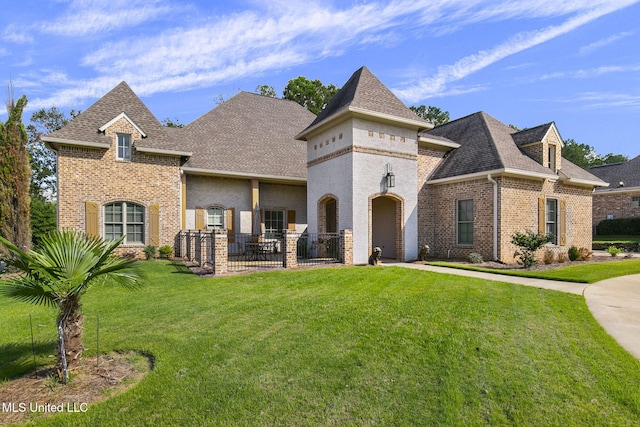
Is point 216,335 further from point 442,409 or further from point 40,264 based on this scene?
point 442,409

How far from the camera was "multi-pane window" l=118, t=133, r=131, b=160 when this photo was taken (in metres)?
14.3

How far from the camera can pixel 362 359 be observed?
423cm

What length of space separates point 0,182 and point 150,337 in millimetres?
11539

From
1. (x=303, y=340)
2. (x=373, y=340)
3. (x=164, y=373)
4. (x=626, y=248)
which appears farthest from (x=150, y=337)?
(x=626, y=248)

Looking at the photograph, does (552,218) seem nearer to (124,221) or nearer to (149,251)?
(149,251)

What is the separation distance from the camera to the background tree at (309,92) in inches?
1391

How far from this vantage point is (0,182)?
1196 centimetres

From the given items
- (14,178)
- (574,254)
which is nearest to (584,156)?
(574,254)

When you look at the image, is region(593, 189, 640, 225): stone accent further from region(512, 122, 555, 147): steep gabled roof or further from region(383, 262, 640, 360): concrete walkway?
region(383, 262, 640, 360): concrete walkway

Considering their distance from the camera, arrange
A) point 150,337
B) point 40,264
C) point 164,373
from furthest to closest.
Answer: point 150,337, point 164,373, point 40,264

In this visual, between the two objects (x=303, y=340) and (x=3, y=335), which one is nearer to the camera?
(x=303, y=340)

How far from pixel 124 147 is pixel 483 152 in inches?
605

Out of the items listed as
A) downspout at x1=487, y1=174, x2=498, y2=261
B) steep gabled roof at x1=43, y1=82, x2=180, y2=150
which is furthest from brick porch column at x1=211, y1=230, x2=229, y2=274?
downspout at x1=487, y1=174, x2=498, y2=261

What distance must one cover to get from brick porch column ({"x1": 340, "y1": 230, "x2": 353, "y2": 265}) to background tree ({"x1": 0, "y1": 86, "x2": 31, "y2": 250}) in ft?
38.4
